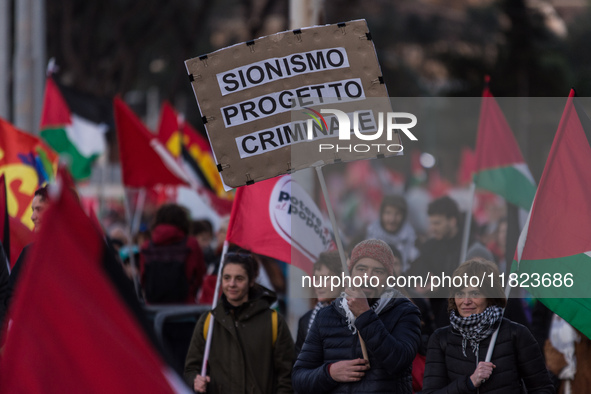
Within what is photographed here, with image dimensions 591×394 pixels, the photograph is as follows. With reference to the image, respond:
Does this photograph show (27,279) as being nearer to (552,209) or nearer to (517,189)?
(552,209)

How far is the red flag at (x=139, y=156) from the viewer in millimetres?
10078

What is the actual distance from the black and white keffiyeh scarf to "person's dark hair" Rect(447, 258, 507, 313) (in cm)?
7

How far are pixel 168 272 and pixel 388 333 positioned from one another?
4.35 m

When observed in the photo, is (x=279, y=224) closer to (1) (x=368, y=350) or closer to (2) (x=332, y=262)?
(2) (x=332, y=262)

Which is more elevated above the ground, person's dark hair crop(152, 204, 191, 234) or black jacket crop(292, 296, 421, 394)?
person's dark hair crop(152, 204, 191, 234)

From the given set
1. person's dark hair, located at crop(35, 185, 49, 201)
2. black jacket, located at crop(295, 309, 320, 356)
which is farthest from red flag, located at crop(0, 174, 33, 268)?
black jacket, located at crop(295, 309, 320, 356)

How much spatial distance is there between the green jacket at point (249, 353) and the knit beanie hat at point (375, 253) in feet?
3.57

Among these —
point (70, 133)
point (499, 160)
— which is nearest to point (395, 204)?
point (499, 160)

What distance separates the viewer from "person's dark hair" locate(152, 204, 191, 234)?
838 cm

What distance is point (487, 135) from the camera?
7074 mm

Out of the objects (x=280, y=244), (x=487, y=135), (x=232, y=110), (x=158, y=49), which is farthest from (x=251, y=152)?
(x=158, y=49)

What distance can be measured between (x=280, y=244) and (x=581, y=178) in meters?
2.08

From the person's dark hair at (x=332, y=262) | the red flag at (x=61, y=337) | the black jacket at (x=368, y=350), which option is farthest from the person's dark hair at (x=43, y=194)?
the red flag at (x=61, y=337)

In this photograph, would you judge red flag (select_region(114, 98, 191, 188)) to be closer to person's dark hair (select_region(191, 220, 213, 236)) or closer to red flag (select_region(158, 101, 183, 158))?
person's dark hair (select_region(191, 220, 213, 236))
